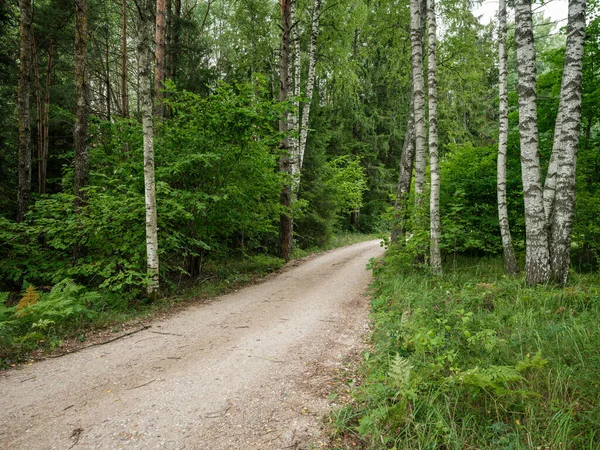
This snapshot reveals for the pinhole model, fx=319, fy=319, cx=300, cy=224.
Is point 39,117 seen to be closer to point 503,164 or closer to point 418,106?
point 418,106

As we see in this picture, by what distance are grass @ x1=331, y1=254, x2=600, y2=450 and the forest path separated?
0.63 m

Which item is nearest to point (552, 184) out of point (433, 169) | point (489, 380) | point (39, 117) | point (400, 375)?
point (433, 169)

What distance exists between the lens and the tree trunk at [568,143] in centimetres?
577

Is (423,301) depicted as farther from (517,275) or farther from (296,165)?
(296,165)

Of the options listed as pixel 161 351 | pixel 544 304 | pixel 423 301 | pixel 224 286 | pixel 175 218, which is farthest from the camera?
pixel 224 286

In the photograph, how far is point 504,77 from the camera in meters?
8.15

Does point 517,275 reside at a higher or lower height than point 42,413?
higher

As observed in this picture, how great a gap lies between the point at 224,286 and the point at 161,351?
414 cm

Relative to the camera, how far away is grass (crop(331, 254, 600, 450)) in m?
2.69

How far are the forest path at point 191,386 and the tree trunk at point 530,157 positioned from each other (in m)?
3.40

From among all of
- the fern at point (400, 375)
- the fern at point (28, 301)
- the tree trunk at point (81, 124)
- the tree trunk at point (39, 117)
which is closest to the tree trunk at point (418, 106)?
the fern at point (400, 375)

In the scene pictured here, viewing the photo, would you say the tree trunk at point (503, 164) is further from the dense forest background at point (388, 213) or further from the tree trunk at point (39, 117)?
the tree trunk at point (39, 117)

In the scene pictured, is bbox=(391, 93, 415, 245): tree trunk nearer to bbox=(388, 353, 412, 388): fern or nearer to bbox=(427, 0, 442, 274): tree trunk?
bbox=(427, 0, 442, 274): tree trunk

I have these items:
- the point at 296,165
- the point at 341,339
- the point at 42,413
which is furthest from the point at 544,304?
the point at 296,165
